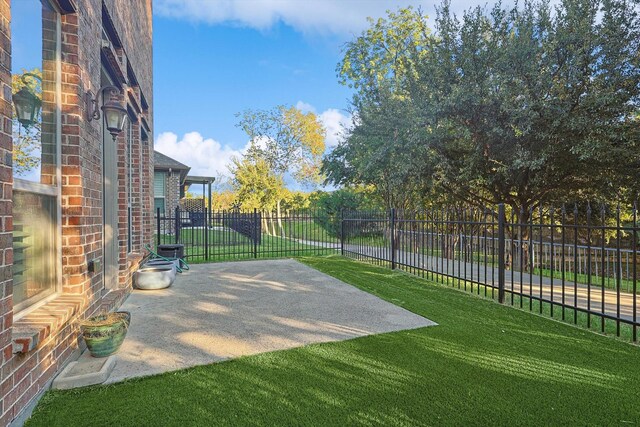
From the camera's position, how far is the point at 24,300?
2.49 metres

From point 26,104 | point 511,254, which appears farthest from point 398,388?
point 511,254

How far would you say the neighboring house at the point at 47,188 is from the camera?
1991mm

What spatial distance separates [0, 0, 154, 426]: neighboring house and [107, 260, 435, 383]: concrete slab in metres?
0.58

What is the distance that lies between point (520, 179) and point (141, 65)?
10.2m

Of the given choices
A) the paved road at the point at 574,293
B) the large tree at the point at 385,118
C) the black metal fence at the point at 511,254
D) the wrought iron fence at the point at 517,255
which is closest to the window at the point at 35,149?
the wrought iron fence at the point at 517,255

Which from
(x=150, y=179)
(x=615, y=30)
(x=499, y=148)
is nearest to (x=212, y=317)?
(x=150, y=179)

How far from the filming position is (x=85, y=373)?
265 centimetres

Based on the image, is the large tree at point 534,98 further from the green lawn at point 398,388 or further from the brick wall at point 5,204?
the brick wall at point 5,204

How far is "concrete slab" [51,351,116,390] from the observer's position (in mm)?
2533

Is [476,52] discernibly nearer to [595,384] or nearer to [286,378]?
[595,384]

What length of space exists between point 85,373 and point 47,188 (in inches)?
59.6

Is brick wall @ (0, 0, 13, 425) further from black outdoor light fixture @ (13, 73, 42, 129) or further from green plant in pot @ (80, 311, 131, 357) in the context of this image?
green plant in pot @ (80, 311, 131, 357)

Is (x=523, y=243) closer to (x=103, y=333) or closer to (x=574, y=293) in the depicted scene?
(x=574, y=293)

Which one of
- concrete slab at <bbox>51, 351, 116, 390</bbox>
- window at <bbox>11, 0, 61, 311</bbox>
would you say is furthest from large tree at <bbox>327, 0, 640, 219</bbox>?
concrete slab at <bbox>51, 351, 116, 390</bbox>
